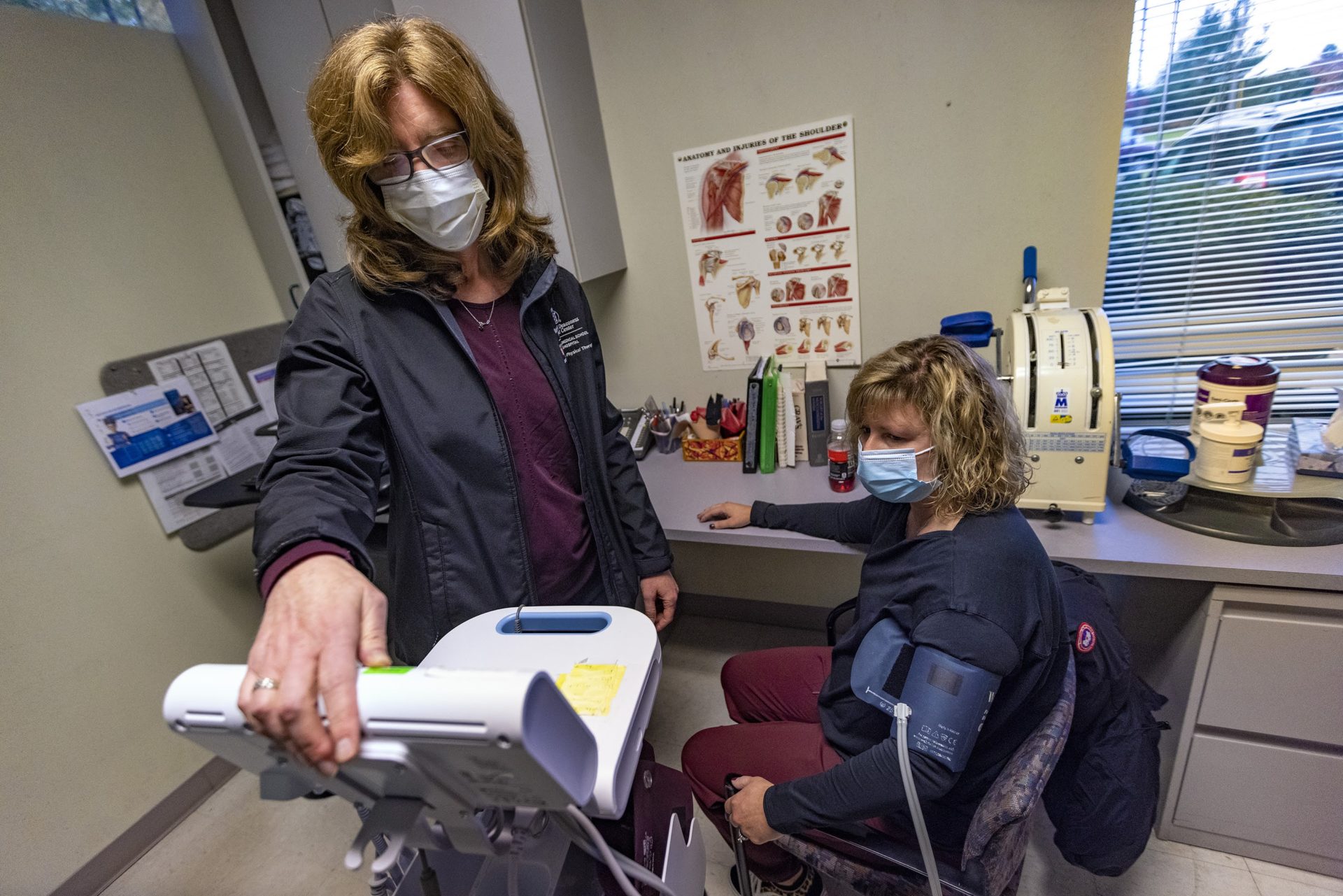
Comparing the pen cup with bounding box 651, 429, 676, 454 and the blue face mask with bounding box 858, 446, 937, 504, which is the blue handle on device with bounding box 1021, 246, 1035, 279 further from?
the pen cup with bounding box 651, 429, 676, 454

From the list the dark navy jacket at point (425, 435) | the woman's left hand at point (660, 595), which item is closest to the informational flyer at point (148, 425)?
the dark navy jacket at point (425, 435)

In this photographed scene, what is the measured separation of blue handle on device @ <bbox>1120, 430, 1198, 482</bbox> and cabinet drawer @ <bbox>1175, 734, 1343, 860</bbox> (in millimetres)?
547

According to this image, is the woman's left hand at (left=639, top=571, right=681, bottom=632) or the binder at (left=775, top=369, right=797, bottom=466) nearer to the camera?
the woman's left hand at (left=639, top=571, right=681, bottom=632)

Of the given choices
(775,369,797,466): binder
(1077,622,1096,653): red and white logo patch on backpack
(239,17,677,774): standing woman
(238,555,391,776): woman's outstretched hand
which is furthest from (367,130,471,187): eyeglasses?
(1077,622,1096,653): red and white logo patch on backpack

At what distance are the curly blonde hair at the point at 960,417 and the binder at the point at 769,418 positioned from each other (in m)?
0.64

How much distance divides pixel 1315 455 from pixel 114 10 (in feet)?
10.5

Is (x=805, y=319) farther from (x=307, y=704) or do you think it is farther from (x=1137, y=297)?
(x=307, y=704)

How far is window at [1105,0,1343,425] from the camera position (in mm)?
1298

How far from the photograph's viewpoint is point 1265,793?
4.05ft

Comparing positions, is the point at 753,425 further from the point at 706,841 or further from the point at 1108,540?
the point at 706,841

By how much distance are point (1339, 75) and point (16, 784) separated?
3.53m

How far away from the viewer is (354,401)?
2.90 ft

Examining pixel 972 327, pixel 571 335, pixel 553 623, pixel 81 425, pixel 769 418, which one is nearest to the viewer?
pixel 553 623

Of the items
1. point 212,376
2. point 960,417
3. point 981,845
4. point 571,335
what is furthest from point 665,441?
point 212,376
